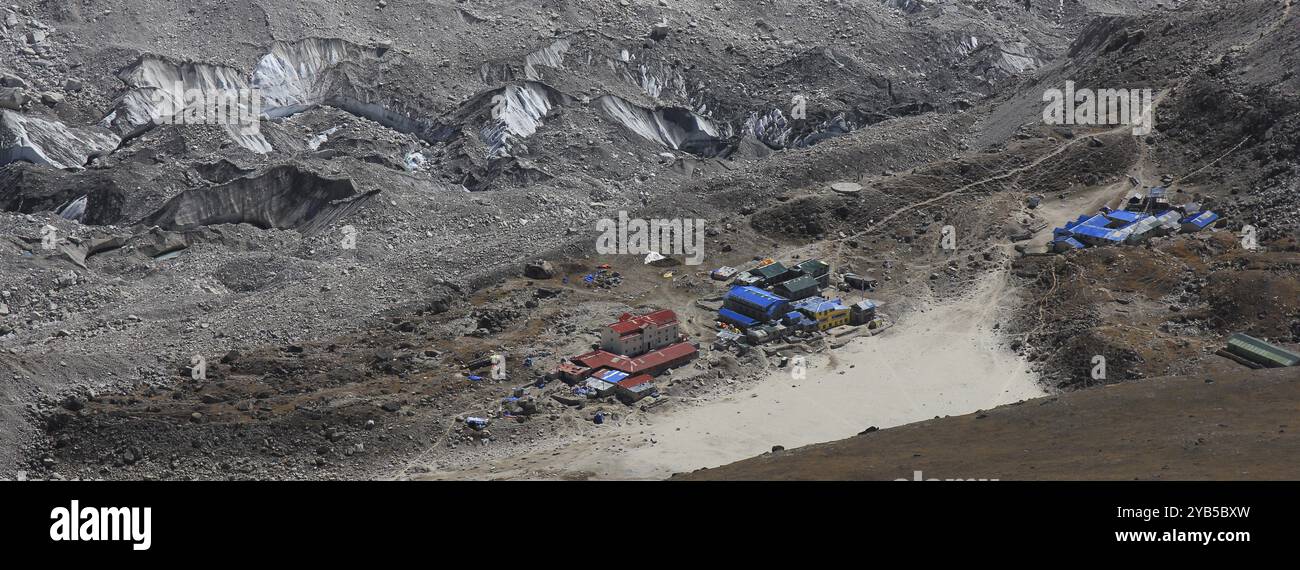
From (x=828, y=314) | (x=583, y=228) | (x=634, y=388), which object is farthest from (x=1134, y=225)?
(x=634, y=388)

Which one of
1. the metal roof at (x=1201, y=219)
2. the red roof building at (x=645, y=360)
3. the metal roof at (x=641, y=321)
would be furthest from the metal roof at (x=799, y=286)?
the metal roof at (x=1201, y=219)

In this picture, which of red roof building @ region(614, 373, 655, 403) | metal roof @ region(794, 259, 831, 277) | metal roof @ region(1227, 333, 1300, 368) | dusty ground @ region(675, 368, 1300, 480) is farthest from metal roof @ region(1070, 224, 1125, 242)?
red roof building @ region(614, 373, 655, 403)

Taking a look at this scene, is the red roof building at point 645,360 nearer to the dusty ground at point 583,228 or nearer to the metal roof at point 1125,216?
the dusty ground at point 583,228

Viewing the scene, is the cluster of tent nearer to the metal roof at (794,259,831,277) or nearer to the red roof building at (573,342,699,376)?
the metal roof at (794,259,831,277)
